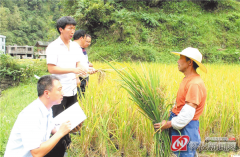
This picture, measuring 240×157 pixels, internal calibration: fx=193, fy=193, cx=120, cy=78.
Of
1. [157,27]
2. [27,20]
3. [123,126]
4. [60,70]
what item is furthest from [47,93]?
[27,20]

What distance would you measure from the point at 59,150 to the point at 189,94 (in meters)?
1.23

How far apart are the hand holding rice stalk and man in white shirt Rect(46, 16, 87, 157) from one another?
72 centimetres

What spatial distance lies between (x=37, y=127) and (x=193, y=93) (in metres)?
1.19

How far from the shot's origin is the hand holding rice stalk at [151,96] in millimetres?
1654

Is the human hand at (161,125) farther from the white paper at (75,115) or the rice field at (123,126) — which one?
the white paper at (75,115)

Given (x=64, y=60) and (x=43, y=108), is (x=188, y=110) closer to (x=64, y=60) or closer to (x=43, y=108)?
(x=43, y=108)

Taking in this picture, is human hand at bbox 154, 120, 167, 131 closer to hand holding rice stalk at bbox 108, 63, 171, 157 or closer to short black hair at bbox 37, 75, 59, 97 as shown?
hand holding rice stalk at bbox 108, 63, 171, 157

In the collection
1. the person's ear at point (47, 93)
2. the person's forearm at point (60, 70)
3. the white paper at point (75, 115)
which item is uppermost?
the person's forearm at point (60, 70)

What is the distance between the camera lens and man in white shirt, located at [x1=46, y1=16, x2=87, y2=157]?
2.21 metres

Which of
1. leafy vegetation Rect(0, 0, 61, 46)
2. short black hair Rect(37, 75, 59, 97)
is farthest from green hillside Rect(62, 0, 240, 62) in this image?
leafy vegetation Rect(0, 0, 61, 46)

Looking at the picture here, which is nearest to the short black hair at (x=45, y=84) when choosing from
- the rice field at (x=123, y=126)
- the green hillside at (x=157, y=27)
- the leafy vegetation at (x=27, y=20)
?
the rice field at (x=123, y=126)

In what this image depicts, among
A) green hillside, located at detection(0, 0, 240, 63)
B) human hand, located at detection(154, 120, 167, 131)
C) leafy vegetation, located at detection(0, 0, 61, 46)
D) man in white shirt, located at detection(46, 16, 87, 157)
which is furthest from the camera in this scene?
leafy vegetation, located at detection(0, 0, 61, 46)

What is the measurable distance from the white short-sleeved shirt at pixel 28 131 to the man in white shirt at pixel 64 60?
0.77m

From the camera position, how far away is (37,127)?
4.55 ft
